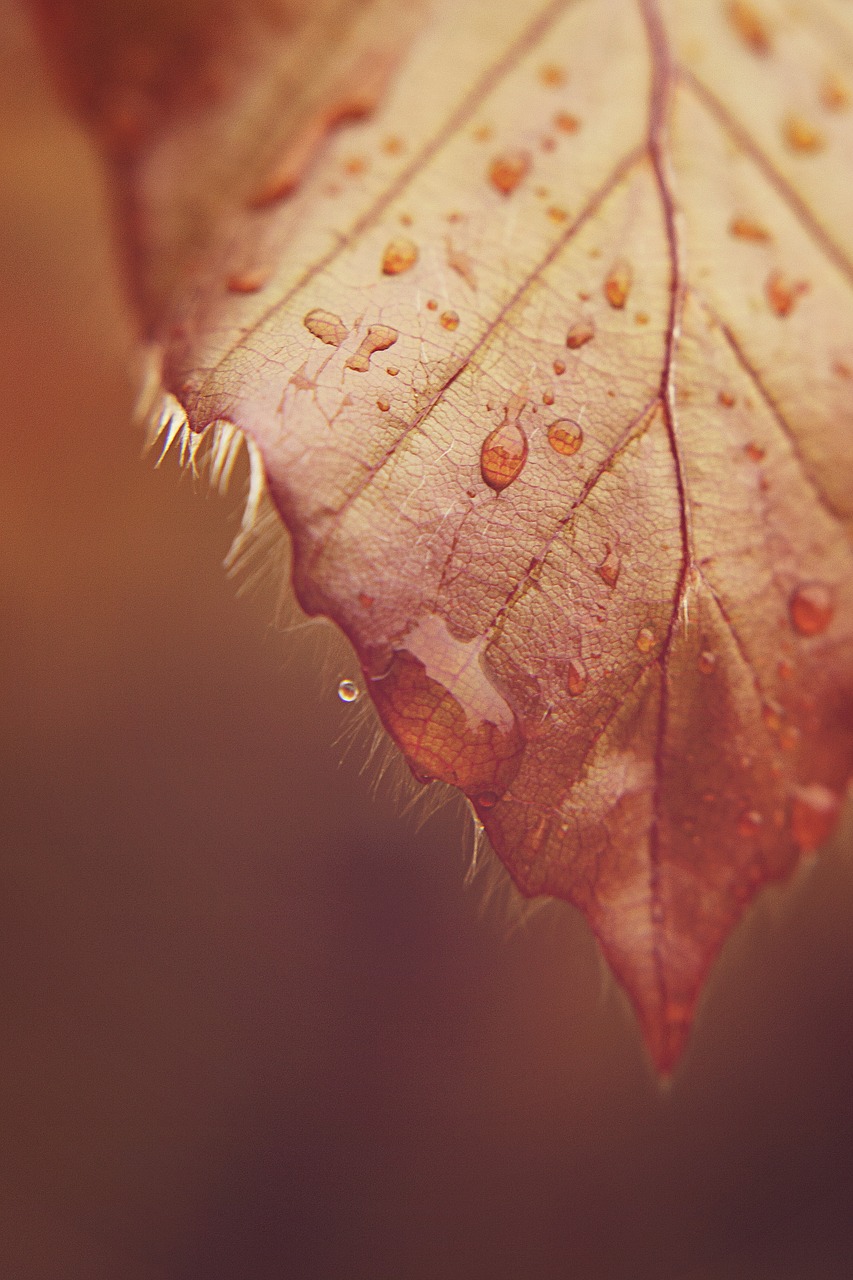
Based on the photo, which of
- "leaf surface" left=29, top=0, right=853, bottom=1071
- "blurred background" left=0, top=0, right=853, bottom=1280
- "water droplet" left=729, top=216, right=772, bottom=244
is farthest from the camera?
"blurred background" left=0, top=0, right=853, bottom=1280

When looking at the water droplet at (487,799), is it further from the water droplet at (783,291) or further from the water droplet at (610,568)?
the water droplet at (783,291)

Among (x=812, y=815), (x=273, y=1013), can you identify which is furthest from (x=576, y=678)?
(x=273, y=1013)

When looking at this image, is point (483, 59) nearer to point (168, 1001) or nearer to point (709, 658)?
point (709, 658)

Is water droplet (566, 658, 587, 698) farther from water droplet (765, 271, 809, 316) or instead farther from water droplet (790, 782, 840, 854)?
water droplet (765, 271, 809, 316)

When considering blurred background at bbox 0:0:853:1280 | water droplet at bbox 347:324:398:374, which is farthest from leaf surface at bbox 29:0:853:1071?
blurred background at bbox 0:0:853:1280

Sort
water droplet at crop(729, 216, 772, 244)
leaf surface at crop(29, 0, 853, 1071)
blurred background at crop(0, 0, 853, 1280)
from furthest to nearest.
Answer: blurred background at crop(0, 0, 853, 1280) < water droplet at crop(729, 216, 772, 244) < leaf surface at crop(29, 0, 853, 1071)

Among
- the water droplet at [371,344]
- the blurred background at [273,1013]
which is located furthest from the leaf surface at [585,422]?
the blurred background at [273,1013]

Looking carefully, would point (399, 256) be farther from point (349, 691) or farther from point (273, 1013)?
point (273, 1013)
